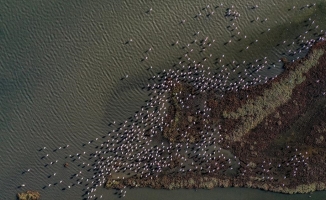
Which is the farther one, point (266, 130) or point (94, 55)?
point (266, 130)

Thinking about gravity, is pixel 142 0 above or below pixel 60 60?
above

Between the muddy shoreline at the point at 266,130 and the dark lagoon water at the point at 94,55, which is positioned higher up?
the dark lagoon water at the point at 94,55

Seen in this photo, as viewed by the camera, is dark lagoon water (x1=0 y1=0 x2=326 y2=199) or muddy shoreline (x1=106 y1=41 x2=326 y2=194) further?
muddy shoreline (x1=106 y1=41 x2=326 y2=194)

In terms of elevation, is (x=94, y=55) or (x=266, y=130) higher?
(x=94, y=55)

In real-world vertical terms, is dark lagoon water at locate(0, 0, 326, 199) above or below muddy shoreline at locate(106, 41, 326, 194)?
above

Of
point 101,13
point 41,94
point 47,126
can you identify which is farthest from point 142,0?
point 47,126

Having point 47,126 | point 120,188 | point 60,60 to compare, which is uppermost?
point 60,60

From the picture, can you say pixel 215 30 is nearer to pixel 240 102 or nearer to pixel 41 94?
pixel 240 102

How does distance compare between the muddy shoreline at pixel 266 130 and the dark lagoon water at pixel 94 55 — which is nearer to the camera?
the dark lagoon water at pixel 94 55
